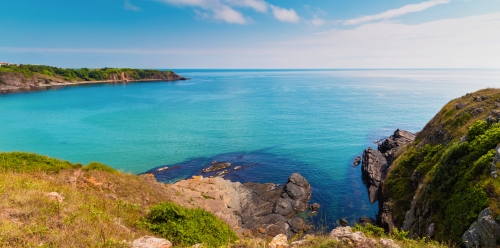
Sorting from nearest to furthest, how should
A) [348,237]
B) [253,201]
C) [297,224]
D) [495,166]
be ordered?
1. [348,237]
2. [495,166]
3. [297,224]
4. [253,201]

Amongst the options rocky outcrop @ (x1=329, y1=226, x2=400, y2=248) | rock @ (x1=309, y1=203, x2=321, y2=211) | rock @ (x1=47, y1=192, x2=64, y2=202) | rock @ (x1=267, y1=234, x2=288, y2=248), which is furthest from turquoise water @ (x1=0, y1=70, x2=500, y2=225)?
rock @ (x1=47, y1=192, x2=64, y2=202)

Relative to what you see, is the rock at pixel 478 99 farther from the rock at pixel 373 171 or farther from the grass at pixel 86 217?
the grass at pixel 86 217

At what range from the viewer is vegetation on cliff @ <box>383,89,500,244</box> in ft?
44.8

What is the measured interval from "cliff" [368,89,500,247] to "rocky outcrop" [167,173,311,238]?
982cm

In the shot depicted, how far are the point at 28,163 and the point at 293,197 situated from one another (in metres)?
27.9

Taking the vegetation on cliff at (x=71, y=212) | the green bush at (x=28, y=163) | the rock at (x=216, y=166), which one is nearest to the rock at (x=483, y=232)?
the vegetation on cliff at (x=71, y=212)

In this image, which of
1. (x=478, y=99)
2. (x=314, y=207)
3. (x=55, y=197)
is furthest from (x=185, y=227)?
(x=478, y=99)

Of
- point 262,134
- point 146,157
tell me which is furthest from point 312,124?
point 146,157

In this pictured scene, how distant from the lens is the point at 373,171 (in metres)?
38.8

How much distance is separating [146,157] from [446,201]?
44.9 m

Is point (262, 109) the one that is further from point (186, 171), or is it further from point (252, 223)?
point (252, 223)

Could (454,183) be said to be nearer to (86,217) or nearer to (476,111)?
(476,111)

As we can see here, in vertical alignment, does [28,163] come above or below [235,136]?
above

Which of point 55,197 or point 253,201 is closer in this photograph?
point 55,197
